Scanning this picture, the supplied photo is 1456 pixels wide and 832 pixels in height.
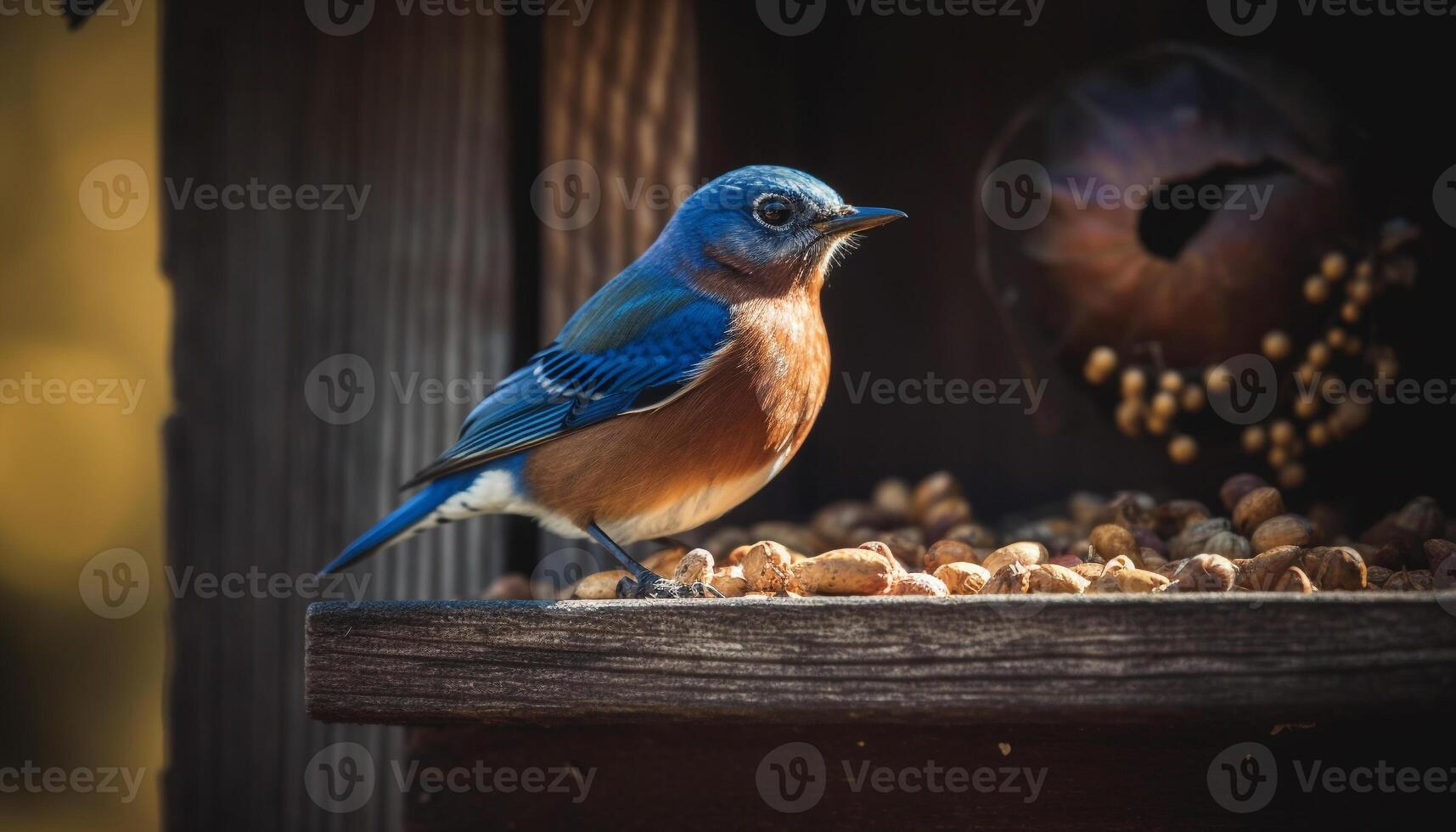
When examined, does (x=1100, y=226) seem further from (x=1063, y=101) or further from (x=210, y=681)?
(x=210, y=681)

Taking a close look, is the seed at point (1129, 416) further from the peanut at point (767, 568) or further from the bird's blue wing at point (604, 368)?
the peanut at point (767, 568)

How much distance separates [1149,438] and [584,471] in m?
1.53

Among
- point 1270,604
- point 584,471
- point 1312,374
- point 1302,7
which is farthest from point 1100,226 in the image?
point 1270,604

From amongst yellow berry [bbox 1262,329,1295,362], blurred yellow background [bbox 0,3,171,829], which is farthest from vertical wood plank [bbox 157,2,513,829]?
blurred yellow background [bbox 0,3,171,829]

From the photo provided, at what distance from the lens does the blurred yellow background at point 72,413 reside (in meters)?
5.00

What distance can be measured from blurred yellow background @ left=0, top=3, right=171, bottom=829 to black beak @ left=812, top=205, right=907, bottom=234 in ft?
10.7

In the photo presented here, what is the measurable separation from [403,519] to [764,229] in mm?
932

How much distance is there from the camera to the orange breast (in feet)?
7.39

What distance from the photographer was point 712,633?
1.63 metres

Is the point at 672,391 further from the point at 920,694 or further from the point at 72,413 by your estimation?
the point at 72,413

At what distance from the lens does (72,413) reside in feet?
17.1

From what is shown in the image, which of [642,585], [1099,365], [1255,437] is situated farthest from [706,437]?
[1255,437]

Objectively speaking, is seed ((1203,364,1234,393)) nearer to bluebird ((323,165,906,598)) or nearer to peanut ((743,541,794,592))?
bluebird ((323,165,906,598))

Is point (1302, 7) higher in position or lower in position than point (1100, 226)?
higher
